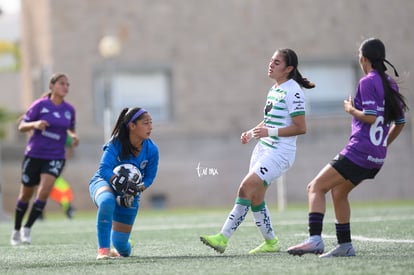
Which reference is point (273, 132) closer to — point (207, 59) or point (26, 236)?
point (26, 236)

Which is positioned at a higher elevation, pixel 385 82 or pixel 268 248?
pixel 385 82

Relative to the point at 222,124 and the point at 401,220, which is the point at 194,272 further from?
the point at 222,124

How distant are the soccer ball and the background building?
1927 cm

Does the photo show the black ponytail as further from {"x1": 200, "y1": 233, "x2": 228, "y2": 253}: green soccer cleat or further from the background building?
the background building

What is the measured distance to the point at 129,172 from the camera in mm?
10031

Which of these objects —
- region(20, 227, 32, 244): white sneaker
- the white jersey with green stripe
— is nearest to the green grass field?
region(20, 227, 32, 244): white sneaker

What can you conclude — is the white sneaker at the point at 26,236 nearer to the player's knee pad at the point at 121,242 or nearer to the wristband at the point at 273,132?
the player's knee pad at the point at 121,242

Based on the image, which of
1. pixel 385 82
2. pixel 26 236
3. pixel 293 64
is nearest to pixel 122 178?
pixel 293 64

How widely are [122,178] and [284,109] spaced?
1.63 meters

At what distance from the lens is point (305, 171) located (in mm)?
28781

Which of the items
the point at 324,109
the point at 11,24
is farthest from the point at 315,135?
the point at 11,24

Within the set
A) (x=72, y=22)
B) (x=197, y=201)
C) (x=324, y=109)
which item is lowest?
(x=197, y=201)

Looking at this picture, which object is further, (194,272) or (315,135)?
(315,135)

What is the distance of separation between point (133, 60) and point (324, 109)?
18.2 ft
